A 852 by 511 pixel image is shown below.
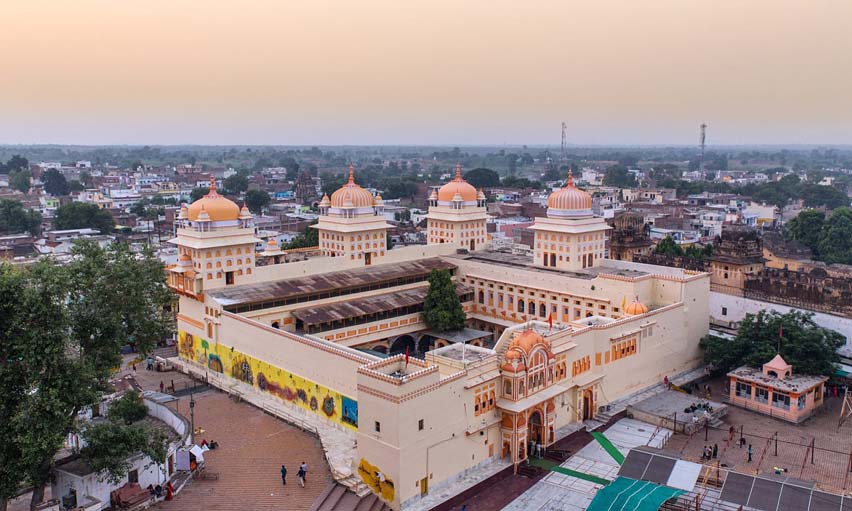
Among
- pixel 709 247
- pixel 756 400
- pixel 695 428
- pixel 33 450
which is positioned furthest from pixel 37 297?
pixel 709 247

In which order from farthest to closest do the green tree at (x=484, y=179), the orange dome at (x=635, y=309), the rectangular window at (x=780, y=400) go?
the green tree at (x=484, y=179)
the orange dome at (x=635, y=309)
the rectangular window at (x=780, y=400)

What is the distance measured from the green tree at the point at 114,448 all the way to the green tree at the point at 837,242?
62092 mm

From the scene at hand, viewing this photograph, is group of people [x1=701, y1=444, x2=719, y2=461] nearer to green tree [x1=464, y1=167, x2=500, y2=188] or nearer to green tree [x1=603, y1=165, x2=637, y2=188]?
green tree [x1=464, y1=167, x2=500, y2=188]

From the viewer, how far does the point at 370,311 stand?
38688mm

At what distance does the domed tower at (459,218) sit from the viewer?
48.6m

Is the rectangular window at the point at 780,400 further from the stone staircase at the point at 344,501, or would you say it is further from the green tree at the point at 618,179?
the green tree at the point at 618,179

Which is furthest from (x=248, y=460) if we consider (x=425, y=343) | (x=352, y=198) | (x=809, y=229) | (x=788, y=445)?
(x=809, y=229)

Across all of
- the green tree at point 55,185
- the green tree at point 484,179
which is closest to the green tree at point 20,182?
the green tree at point 55,185

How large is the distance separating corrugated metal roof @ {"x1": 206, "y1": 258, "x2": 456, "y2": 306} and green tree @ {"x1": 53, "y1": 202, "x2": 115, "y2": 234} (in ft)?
169

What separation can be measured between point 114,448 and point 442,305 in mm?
21917

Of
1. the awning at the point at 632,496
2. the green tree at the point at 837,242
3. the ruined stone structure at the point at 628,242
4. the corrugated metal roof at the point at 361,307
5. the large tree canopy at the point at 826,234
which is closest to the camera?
the awning at the point at 632,496

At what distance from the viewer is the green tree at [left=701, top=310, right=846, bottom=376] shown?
113ft

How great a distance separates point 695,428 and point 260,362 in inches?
774

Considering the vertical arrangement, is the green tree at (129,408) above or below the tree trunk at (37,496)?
above
